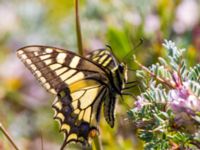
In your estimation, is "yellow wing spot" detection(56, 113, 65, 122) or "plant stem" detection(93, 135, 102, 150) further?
"yellow wing spot" detection(56, 113, 65, 122)

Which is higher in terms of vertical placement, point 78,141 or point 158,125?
point 78,141

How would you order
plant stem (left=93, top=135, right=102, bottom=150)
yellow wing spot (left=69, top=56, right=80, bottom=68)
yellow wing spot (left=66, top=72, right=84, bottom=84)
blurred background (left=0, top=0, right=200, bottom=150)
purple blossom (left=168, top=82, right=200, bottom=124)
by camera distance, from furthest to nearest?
blurred background (left=0, top=0, right=200, bottom=150)
yellow wing spot (left=66, top=72, right=84, bottom=84)
yellow wing spot (left=69, top=56, right=80, bottom=68)
plant stem (left=93, top=135, right=102, bottom=150)
purple blossom (left=168, top=82, right=200, bottom=124)

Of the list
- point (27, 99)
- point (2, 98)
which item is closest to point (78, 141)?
point (2, 98)

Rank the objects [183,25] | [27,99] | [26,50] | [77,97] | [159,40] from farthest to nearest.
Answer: [27,99], [183,25], [159,40], [77,97], [26,50]

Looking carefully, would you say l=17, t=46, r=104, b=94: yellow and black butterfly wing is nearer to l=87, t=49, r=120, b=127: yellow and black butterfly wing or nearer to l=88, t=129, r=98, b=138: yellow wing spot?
l=87, t=49, r=120, b=127: yellow and black butterfly wing

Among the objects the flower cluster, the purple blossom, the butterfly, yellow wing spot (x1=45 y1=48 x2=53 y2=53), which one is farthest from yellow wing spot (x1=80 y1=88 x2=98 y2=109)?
the purple blossom

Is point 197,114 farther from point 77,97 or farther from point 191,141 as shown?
point 77,97

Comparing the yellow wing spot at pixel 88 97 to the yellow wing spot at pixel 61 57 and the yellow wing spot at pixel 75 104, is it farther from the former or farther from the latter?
the yellow wing spot at pixel 61 57
